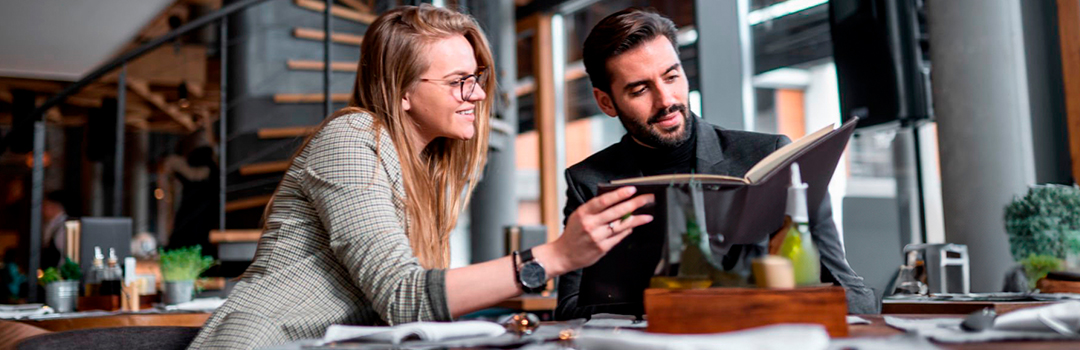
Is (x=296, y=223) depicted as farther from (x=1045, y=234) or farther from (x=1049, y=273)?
(x=1045, y=234)

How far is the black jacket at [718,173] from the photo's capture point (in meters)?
1.61

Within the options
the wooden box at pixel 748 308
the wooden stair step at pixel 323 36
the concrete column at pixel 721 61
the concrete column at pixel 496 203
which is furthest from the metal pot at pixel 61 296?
the wooden stair step at pixel 323 36

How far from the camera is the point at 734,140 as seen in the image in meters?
1.93

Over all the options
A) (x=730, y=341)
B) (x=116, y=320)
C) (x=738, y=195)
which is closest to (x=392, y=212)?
(x=738, y=195)

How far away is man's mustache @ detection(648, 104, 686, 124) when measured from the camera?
6.30 ft

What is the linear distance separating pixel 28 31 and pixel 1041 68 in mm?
6101

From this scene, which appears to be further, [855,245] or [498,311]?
[855,245]

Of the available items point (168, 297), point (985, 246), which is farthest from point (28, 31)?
point (985, 246)

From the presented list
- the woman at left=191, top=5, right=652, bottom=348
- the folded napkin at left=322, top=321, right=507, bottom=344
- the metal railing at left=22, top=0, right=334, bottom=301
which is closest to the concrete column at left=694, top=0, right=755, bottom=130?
the metal railing at left=22, top=0, right=334, bottom=301

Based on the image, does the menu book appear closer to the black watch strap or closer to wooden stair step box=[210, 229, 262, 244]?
the black watch strap

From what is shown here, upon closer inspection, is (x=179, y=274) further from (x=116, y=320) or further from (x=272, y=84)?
(x=272, y=84)

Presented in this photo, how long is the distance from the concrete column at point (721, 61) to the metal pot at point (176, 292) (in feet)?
8.15

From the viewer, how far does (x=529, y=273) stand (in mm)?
1206

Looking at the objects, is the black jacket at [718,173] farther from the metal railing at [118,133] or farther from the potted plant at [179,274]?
the metal railing at [118,133]
